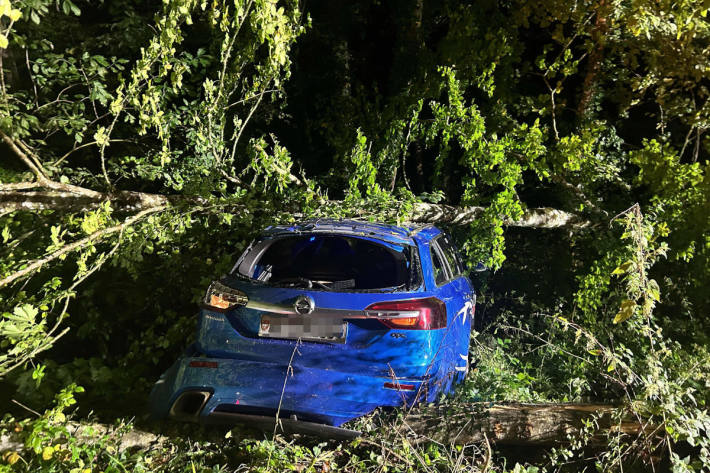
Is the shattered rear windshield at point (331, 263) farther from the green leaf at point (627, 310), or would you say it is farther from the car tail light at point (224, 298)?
the green leaf at point (627, 310)

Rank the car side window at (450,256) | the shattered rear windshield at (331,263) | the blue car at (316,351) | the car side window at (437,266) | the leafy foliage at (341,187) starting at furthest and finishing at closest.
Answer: the car side window at (450,256)
the car side window at (437,266)
the shattered rear windshield at (331,263)
the leafy foliage at (341,187)
the blue car at (316,351)

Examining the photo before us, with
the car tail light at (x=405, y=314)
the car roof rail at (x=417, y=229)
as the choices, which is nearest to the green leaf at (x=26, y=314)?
the car tail light at (x=405, y=314)

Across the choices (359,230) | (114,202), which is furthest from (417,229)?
(114,202)

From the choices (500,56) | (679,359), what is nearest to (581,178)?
(500,56)

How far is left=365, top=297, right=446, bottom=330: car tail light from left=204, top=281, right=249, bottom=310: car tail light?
96 centimetres

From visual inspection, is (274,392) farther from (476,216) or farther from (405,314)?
(476,216)

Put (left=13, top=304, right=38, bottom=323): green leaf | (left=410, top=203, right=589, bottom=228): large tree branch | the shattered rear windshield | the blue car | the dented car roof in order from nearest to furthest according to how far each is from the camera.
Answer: (left=13, top=304, right=38, bottom=323): green leaf
the blue car
the shattered rear windshield
the dented car roof
(left=410, top=203, right=589, bottom=228): large tree branch

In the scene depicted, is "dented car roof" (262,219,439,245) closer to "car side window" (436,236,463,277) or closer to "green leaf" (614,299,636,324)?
"car side window" (436,236,463,277)

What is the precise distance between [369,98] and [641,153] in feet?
15.1

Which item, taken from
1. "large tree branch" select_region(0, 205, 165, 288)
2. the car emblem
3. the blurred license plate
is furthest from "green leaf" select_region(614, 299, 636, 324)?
"large tree branch" select_region(0, 205, 165, 288)

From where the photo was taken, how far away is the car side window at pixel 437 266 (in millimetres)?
3928

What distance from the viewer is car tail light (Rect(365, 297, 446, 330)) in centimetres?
335

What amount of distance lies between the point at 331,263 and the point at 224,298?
1.22 m

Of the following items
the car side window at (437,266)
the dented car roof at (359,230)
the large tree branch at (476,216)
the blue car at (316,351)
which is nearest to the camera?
the blue car at (316,351)
